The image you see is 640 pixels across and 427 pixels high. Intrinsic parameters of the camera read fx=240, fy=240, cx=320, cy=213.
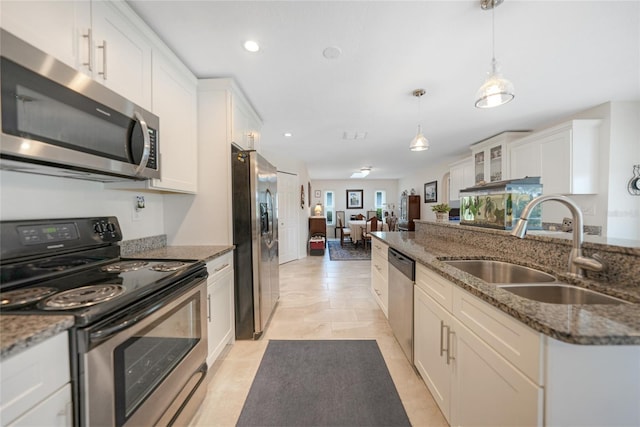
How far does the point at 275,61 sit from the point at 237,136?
0.74m

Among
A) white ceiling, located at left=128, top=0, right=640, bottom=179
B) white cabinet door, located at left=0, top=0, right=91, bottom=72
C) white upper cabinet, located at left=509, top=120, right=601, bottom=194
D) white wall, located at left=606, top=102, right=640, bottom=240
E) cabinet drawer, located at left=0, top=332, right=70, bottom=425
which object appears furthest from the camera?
white upper cabinet, located at left=509, top=120, right=601, bottom=194

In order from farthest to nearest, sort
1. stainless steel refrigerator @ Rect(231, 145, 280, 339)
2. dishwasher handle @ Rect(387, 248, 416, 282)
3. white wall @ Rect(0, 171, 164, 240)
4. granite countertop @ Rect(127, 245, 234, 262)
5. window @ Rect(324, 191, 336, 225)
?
window @ Rect(324, 191, 336, 225) < stainless steel refrigerator @ Rect(231, 145, 280, 339) < dishwasher handle @ Rect(387, 248, 416, 282) < granite countertop @ Rect(127, 245, 234, 262) < white wall @ Rect(0, 171, 164, 240)

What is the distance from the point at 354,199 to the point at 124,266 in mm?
9154

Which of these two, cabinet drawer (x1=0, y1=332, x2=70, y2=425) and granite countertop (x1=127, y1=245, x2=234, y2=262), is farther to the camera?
granite countertop (x1=127, y1=245, x2=234, y2=262)

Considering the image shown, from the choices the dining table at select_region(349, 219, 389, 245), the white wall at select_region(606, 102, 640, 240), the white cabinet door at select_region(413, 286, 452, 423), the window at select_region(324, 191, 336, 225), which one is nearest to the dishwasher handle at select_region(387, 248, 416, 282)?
the white cabinet door at select_region(413, 286, 452, 423)

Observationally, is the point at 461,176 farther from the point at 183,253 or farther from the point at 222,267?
the point at 183,253

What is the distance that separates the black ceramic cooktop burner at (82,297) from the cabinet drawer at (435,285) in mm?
1514

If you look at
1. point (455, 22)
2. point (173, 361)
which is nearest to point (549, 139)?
point (455, 22)

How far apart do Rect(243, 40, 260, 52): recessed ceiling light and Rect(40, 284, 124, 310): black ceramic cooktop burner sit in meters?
1.69

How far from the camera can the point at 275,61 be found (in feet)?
6.25

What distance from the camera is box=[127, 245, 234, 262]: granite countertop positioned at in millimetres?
1610

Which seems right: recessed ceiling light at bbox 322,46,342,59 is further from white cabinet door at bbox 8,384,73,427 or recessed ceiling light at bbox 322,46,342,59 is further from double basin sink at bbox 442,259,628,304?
white cabinet door at bbox 8,384,73,427

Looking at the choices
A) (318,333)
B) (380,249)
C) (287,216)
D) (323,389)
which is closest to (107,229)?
(323,389)

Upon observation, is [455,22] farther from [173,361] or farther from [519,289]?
[173,361]
